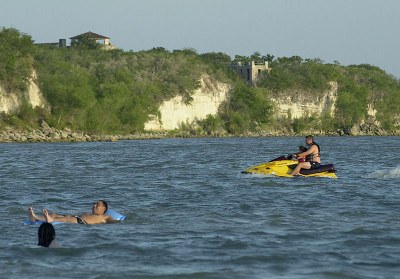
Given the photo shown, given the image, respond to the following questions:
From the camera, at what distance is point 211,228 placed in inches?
768

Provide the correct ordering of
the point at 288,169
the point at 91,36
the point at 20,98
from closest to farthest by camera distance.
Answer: the point at 288,169 < the point at 20,98 < the point at 91,36

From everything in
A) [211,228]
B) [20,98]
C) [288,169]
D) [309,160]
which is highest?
[20,98]

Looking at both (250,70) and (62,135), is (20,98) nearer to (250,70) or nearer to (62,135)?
(62,135)

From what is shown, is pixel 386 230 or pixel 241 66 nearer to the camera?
pixel 386 230

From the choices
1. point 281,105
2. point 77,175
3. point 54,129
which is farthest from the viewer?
point 281,105

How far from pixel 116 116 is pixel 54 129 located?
15.3 m

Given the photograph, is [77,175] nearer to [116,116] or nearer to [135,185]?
[135,185]

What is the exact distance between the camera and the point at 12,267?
15492mm

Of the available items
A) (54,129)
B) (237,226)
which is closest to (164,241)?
(237,226)

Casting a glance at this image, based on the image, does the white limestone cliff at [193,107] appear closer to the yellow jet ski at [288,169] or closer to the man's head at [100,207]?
the yellow jet ski at [288,169]

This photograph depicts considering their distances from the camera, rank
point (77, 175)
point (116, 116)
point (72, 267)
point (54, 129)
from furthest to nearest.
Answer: point (116, 116), point (54, 129), point (77, 175), point (72, 267)

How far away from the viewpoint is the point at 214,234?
734 inches

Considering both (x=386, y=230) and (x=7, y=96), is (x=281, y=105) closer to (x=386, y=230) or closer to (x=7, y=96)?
(x=7, y=96)

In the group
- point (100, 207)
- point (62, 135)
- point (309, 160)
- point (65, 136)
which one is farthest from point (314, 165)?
point (62, 135)
